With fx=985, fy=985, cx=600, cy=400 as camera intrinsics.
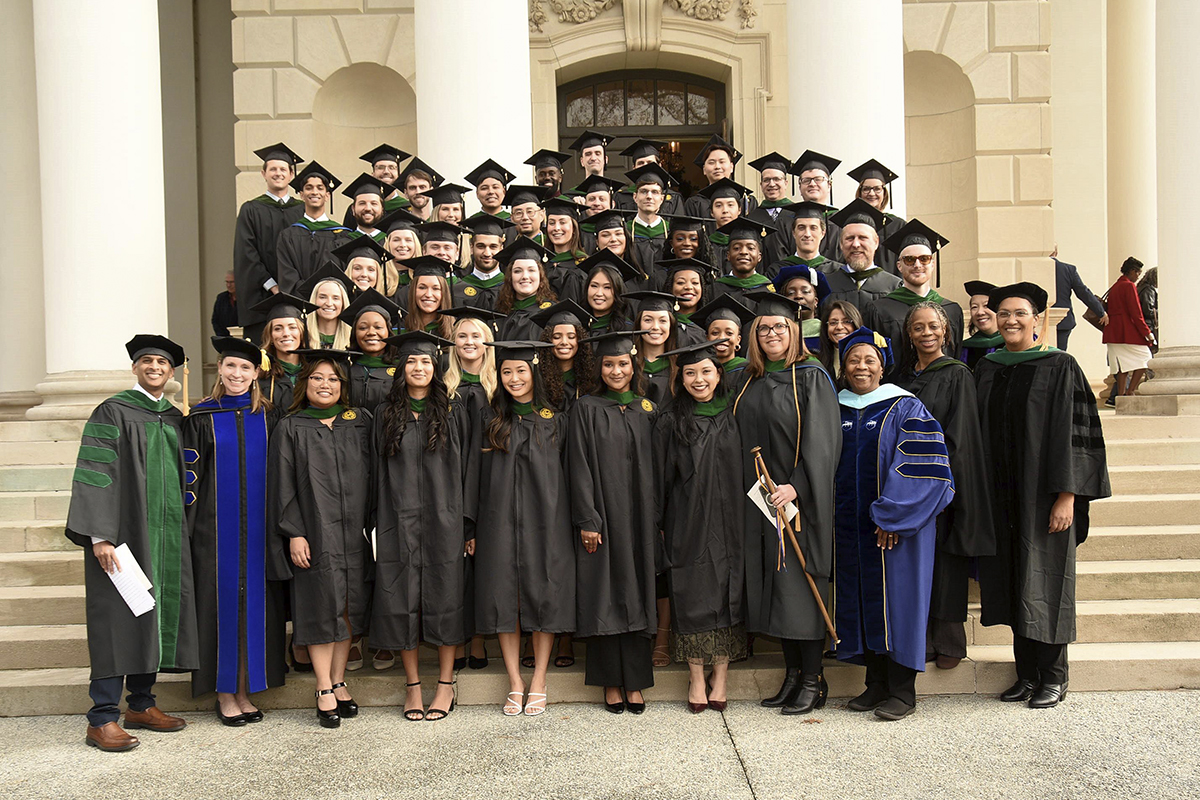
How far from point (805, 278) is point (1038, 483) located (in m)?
1.86

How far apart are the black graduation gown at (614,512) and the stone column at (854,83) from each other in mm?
3589

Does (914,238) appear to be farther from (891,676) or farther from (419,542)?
(419,542)

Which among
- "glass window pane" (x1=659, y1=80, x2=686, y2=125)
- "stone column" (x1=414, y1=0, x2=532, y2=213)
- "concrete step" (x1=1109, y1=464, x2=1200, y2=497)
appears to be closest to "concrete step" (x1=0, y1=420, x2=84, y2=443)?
"stone column" (x1=414, y1=0, x2=532, y2=213)

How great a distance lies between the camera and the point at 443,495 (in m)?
5.22

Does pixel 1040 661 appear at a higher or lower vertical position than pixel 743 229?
lower

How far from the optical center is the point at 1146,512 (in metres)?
6.57

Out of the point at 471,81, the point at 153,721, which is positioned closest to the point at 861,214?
the point at 471,81

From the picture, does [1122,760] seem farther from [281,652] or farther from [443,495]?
[281,652]

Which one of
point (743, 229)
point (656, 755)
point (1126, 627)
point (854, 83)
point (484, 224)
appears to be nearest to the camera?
point (656, 755)

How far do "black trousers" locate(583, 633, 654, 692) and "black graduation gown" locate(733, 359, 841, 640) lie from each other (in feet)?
1.96

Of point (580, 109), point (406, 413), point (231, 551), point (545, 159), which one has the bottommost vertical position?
point (231, 551)

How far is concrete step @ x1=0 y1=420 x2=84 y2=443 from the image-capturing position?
7.42 meters

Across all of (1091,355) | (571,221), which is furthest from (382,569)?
(1091,355)

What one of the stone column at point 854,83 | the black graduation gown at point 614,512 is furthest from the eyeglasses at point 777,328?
the stone column at point 854,83
